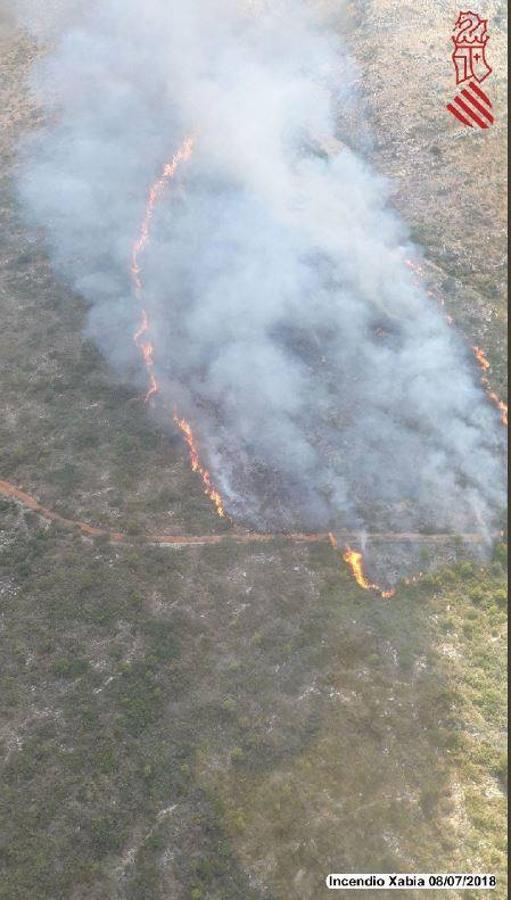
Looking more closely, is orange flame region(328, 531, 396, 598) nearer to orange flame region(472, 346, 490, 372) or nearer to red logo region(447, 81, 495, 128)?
orange flame region(472, 346, 490, 372)

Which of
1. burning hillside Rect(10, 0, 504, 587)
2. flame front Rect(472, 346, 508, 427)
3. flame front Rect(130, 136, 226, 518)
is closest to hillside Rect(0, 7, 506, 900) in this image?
flame front Rect(472, 346, 508, 427)

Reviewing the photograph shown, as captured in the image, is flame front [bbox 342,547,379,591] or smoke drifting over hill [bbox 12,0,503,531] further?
smoke drifting over hill [bbox 12,0,503,531]

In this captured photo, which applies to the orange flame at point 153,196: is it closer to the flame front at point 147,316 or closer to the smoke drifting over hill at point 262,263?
the flame front at point 147,316

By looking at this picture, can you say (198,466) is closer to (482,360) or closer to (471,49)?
(482,360)

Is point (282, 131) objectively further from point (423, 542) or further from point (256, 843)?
point (256, 843)

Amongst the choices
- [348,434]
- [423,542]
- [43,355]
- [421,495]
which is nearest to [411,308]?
[348,434]

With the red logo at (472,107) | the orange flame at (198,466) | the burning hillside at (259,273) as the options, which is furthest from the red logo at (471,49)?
the orange flame at (198,466)

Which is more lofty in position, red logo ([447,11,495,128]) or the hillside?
red logo ([447,11,495,128])
